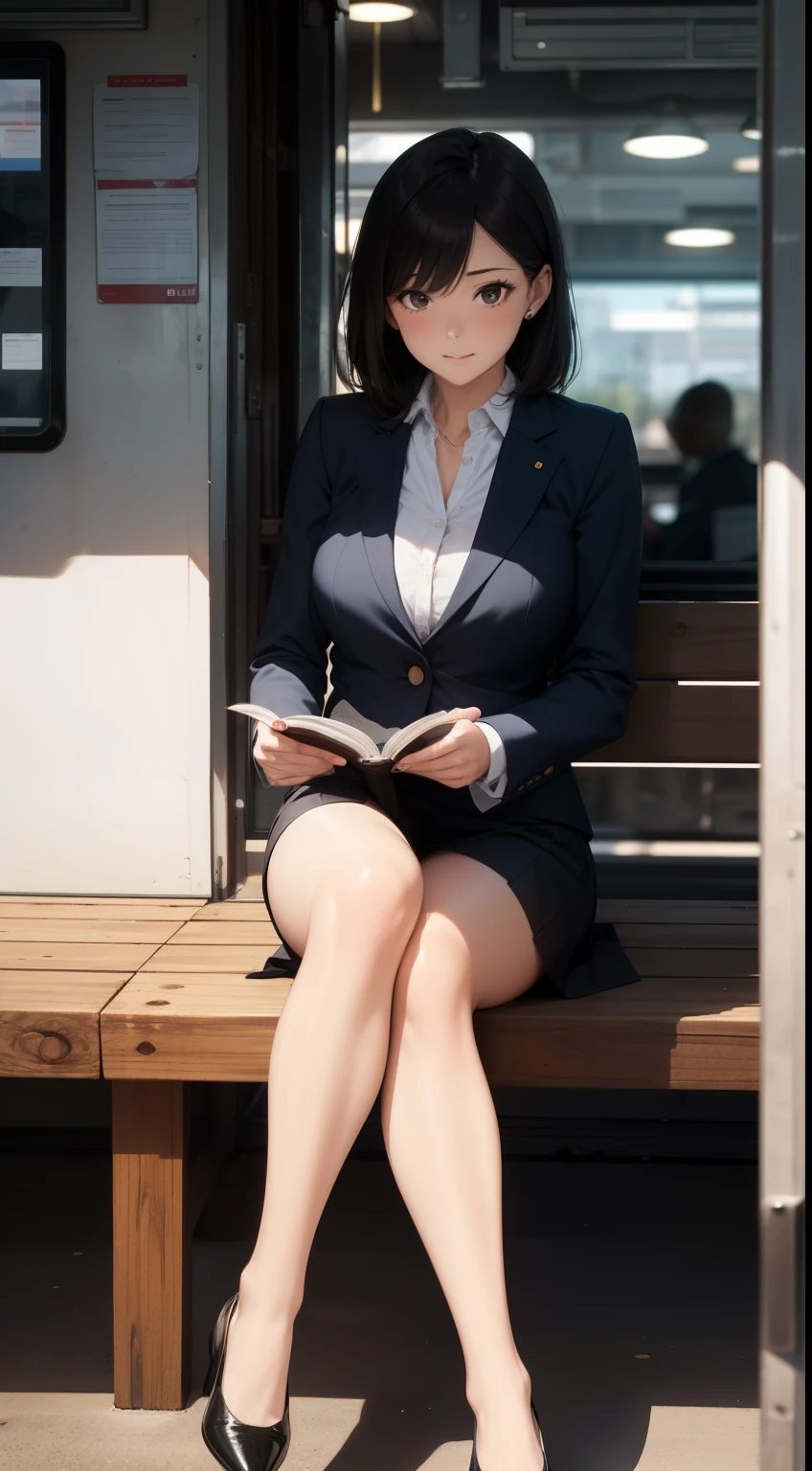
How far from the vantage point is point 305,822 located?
6.59 ft

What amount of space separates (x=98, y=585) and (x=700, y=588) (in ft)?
5.21

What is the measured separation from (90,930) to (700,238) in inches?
303

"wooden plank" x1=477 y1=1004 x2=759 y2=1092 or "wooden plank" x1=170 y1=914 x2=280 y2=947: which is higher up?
"wooden plank" x1=170 y1=914 x2=280 y2=947

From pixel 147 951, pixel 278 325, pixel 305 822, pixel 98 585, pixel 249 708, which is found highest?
pixel 278 325

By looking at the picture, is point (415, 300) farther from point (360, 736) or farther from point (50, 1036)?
point (50, 1036)

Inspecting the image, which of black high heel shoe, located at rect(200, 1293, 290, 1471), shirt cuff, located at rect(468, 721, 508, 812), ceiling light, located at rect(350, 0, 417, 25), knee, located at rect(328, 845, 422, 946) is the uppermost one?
ceiling light, located at rect(350, 0, 417, 25)

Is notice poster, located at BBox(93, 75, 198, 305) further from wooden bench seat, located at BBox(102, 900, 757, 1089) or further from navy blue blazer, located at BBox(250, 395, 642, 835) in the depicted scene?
wooden bench seat, located at BBox(102, 900, 757, 1089)

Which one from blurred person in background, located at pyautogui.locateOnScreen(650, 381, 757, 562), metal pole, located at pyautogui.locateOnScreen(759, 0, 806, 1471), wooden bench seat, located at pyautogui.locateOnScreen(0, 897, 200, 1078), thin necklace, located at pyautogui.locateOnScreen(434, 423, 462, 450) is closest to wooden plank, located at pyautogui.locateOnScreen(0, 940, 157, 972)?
wooden bench seat, located at pyautogui.locateOnScreen(0, 897, 200, 1078)

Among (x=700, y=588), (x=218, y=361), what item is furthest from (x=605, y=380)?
(x=218, y=361)

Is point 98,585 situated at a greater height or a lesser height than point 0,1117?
greater

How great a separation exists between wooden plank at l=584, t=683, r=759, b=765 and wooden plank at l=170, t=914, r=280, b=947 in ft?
2.04

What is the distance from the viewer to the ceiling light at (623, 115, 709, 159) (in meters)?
7.70

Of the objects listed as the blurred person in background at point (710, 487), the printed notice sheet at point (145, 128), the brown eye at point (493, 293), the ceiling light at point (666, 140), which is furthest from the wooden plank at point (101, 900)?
the ceiling light at point (666, 140)

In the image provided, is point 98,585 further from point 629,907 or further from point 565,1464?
point 565,1464
